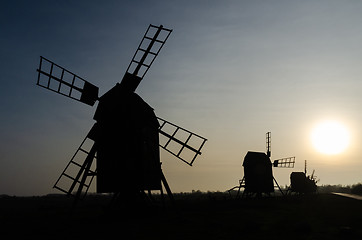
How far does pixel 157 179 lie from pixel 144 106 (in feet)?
16.5

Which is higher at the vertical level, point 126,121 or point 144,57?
point 144,57

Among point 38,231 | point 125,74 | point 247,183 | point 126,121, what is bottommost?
point 38,231

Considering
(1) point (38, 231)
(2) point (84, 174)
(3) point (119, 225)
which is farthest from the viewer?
(2) point (84, 174)

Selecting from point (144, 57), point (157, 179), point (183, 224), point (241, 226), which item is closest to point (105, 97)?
point (144, 57)

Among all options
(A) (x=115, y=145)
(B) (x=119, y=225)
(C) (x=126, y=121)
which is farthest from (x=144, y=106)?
(B) (x=119, y=225)

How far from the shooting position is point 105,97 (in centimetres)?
2084

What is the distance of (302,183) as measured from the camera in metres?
54.9

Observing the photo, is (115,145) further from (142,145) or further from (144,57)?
(144,57)

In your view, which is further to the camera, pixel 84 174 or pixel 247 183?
pixel 247 183

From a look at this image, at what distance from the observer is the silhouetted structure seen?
5459cm

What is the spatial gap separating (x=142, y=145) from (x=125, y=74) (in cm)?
482

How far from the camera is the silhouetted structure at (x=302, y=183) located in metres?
54.6

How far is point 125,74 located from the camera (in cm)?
2117

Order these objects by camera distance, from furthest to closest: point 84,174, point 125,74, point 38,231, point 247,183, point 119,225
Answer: point 247,183
point 125,74
point 84,174
point 119,225
point 38,231
